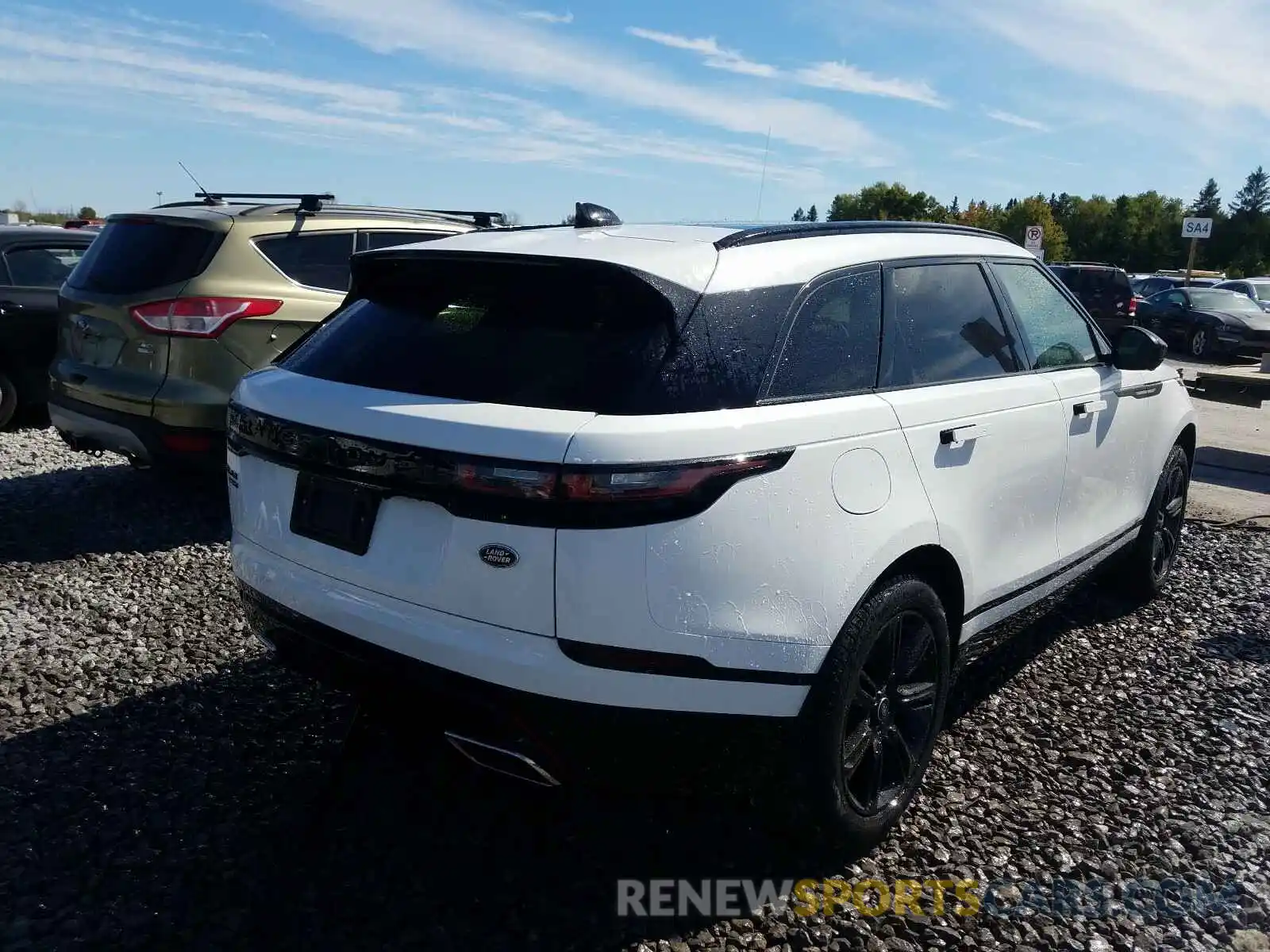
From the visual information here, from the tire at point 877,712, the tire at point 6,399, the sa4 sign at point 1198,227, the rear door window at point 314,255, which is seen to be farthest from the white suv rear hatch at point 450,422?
the sa4 sign at point 1198,227

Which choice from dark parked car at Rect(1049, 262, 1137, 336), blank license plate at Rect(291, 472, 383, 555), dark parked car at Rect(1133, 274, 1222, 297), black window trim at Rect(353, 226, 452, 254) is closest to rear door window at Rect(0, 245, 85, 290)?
black window trim at Rect(353, 226, 452, 254)

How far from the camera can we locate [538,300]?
2.64 metres

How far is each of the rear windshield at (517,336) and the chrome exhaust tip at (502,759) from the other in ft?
2.64

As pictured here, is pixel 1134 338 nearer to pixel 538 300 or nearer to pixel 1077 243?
pixel 538 300

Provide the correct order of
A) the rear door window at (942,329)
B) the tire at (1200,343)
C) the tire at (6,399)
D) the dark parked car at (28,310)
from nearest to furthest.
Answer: the rear door window at (942,329), the dark parked car at (28,310), the tire at (6,399), the tire at (1200,343)

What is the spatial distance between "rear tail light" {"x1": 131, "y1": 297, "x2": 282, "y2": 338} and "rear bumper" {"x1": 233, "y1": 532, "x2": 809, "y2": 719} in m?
3.27

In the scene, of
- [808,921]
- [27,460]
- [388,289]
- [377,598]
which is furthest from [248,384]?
[27,460]

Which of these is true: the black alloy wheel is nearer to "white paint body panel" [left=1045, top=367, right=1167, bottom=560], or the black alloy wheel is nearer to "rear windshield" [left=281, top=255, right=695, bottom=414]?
"rear windshield" [left=281, top=255, right=695, bottom=414]

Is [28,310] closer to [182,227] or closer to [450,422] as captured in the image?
[182,227]

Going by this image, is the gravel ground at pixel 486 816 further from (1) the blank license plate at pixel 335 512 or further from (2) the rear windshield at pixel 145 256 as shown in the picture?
Answer: (2) the rear windshield at pixel 145 256

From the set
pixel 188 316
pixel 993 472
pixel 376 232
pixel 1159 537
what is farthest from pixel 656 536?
pixel 376 232

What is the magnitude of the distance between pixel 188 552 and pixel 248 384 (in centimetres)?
284

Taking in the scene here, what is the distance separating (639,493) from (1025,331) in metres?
2.20

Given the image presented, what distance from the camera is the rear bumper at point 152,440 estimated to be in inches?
219
